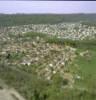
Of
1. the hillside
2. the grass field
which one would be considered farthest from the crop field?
the hillside

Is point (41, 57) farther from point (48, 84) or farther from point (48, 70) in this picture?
point (48, 84)

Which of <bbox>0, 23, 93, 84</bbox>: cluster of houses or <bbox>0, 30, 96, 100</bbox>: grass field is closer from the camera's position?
<bbox>0, 30, 96, 100</bbox>: grass field

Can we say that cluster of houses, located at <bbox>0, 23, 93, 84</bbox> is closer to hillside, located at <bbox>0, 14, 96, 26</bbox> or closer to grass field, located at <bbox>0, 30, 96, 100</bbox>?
grass field, located at <bbox>0, 30, 96, 100</bbox>

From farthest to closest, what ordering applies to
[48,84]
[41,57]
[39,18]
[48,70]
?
[39,18] < [41,57] < [48,70] < [48,84]

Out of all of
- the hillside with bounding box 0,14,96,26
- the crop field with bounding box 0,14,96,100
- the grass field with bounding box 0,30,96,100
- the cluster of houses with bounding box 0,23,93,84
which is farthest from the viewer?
the hillside with bounding box 0,14,96,26

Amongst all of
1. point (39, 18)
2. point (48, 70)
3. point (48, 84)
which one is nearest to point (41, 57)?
point (48, 70)

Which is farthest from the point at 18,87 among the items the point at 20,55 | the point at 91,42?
the point at 91,42

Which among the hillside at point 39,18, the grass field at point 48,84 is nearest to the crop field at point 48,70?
the grass field at point 48,84

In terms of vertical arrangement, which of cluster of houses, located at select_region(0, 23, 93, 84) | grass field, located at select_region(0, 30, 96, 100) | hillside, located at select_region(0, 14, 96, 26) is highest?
grass field, located at select_region(0, 30, 96, 100)

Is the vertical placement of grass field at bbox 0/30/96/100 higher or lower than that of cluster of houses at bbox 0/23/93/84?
higher

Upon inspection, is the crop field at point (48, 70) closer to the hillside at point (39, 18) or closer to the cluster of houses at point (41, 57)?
the cluster of houses at point (41, 57)

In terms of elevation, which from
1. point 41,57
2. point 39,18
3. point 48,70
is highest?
point 48,70
